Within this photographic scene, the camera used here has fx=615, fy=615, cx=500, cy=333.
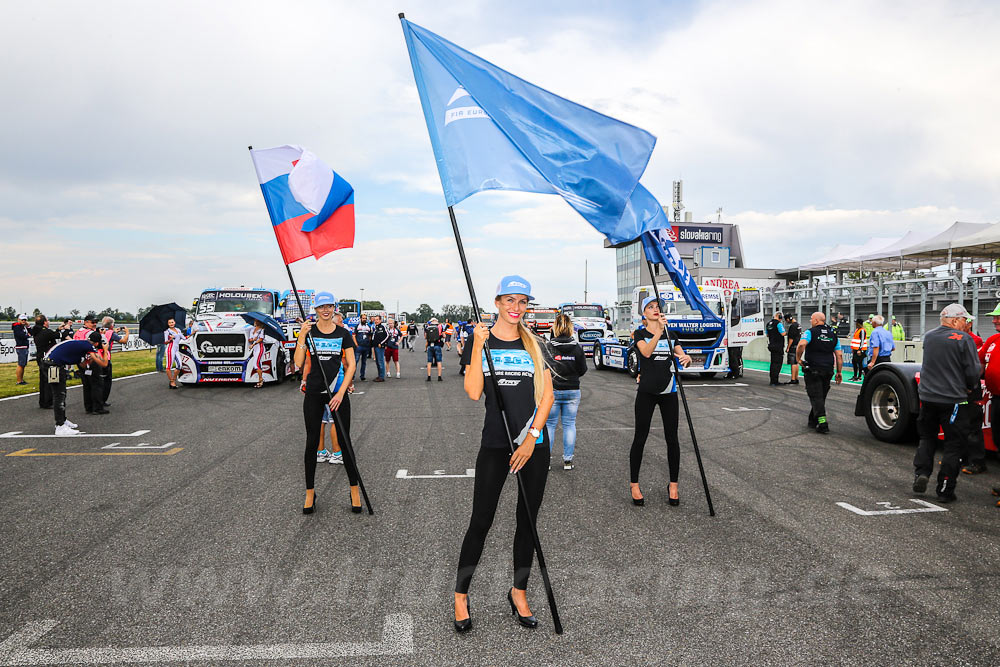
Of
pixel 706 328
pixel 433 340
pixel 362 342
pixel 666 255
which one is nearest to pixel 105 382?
pixel 362 342

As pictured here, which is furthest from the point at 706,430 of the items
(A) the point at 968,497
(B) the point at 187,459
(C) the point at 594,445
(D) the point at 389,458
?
(B) the point at 187,459

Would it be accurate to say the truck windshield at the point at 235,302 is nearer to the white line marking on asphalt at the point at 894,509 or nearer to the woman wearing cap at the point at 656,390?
the woman wearing cap at the point at 656,390

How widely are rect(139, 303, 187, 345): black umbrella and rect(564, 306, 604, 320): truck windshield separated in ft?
49.4

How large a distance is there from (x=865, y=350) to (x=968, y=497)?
12197mm

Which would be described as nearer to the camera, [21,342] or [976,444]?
[976,444]

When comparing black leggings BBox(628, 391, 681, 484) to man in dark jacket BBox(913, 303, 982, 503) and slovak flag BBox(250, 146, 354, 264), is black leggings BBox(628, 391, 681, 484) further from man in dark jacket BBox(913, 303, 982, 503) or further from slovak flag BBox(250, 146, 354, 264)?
slovak flag BBox(250, 146, 354, 264)

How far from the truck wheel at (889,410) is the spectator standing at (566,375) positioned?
4370 mm

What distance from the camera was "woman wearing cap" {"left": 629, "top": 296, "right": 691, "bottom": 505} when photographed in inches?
213

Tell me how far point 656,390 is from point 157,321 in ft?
59.9

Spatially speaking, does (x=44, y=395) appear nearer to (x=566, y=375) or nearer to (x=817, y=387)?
(x=566, y=375)

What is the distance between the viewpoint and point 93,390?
10.6m

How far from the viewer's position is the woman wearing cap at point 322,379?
5199 millimetres

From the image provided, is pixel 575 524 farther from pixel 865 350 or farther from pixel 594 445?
pixel 865 350

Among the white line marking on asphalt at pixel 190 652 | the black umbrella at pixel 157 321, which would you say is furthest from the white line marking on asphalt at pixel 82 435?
the black umbrella at pixel 157 321
